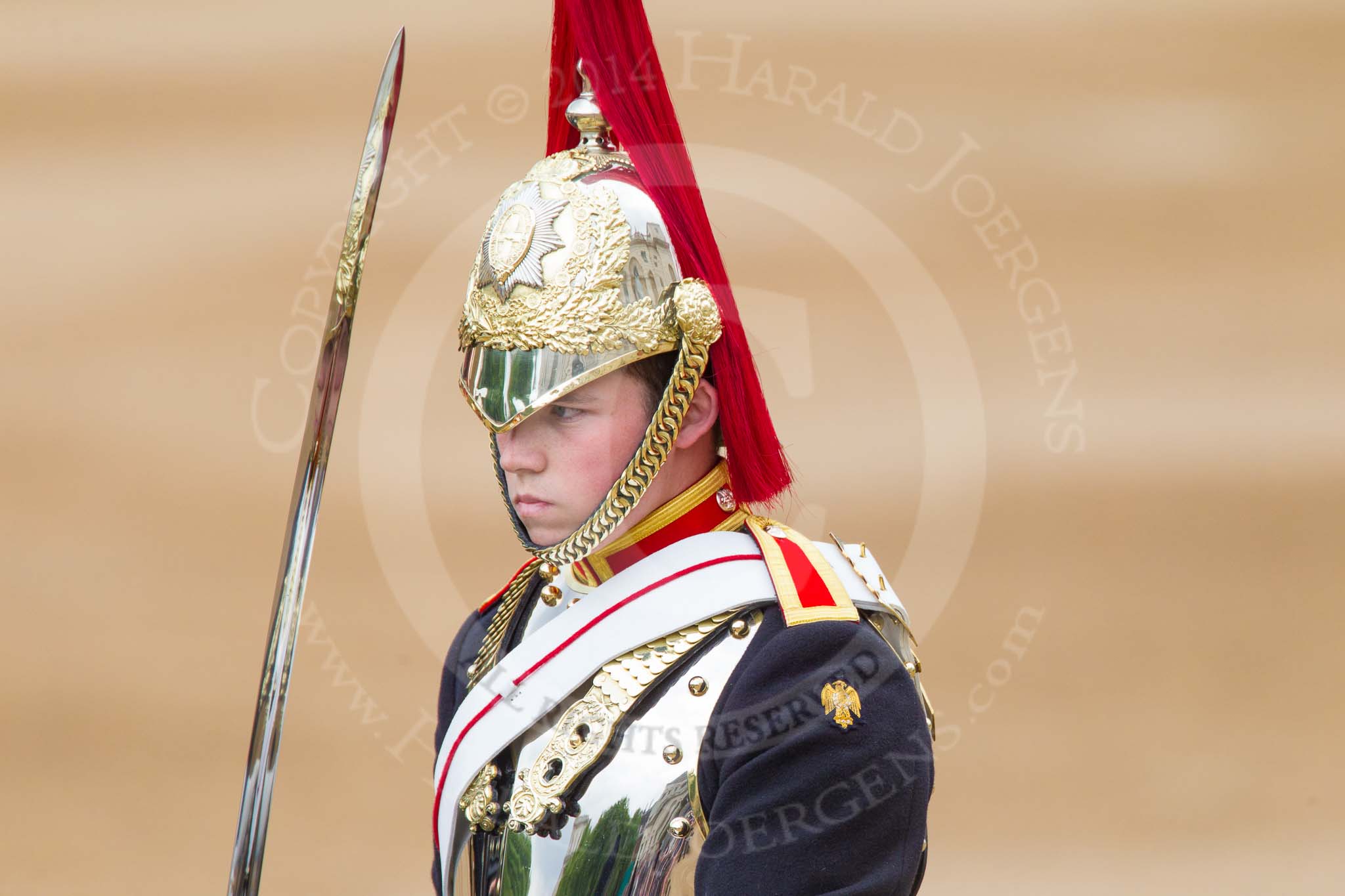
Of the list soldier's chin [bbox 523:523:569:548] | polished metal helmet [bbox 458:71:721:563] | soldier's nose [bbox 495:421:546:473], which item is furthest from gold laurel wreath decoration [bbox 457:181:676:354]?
soldier's chin [bbox 523:523:569:548]

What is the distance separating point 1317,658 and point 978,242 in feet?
3.62

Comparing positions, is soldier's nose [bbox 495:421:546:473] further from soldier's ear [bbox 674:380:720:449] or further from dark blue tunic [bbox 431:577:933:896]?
dark blue tunic [bbox 431:577:933:896]

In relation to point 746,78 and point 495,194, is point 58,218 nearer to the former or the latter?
point 495,194

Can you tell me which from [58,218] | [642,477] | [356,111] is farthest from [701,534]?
[58,218]

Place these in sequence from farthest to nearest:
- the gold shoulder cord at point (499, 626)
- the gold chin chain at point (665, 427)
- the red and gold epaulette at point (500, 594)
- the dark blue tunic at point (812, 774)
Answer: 1. the red and gold epaulette at point (500, 594)
2. the gold shoulder cord at point (499, 626)
3. the gold chin chain at point (665, 427)
4. the dark blue tunic at point (812, 774)

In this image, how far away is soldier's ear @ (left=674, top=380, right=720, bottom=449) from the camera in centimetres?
190

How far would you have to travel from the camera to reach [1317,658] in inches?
135

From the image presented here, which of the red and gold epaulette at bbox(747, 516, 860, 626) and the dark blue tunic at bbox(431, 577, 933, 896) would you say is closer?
the dark blue tunic at bbox(431, 577, 933, 896)

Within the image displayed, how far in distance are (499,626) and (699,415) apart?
43 cm

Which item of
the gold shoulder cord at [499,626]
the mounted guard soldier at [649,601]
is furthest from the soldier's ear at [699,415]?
the gold shoulder cord at [499,626]

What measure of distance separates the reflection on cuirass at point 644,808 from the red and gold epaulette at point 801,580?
50 mm

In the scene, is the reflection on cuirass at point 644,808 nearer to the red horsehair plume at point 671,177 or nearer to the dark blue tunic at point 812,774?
the dark blue tunic at point 812,774

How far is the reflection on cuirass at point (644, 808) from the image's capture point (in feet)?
5.95

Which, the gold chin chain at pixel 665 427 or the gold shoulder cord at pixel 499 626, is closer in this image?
the gold chin chain at pixel 665 427
